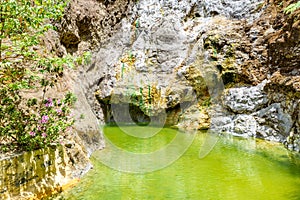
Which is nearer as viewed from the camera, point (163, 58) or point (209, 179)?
point (209, 179)

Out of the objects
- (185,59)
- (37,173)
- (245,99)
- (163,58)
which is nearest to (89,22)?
(163,58)

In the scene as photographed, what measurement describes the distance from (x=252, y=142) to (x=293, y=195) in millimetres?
4057

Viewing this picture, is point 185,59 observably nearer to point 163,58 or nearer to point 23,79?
point 163,58

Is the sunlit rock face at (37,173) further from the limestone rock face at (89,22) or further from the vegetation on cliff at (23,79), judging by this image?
the limestone rock face at (89,22)

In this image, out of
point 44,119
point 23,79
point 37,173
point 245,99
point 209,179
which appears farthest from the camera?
point 245,99

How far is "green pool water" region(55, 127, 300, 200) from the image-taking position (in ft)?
15.1

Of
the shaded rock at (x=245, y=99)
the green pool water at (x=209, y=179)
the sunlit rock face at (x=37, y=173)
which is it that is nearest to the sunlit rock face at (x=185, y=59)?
the shaded rock at (x=245, y=99)

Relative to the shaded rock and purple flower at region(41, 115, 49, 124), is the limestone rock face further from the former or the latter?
the shaded rock

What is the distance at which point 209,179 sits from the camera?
533 cm

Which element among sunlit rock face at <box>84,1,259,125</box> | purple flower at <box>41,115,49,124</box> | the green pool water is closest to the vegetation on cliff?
purple flower at <box>41,115,49,124</box>

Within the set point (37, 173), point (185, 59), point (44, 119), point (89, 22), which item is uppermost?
point (89, 22)

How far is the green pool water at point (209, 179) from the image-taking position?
15.1ft

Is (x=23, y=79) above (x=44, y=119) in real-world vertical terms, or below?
above

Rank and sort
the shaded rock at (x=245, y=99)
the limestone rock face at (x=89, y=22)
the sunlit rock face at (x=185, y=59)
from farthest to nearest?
1. the limestone rock face at (x=89, y=22)
2. the sunlit rock face at (x=185, y=59)
3. the shaded rock at (x=245, y=99)
